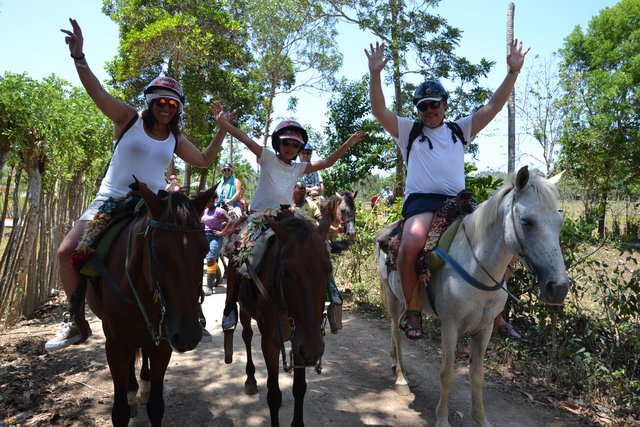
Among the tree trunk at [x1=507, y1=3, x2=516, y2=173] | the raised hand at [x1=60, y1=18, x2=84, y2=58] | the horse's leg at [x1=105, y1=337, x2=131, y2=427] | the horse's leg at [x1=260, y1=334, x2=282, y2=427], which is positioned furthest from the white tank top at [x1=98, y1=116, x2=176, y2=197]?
the tree trunk at [x1=507, y1=3, x2=516, y2=173]

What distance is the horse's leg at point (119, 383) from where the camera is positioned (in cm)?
326

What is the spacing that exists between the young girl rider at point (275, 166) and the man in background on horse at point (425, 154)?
917 mm

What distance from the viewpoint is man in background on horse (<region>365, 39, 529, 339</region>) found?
161 inches

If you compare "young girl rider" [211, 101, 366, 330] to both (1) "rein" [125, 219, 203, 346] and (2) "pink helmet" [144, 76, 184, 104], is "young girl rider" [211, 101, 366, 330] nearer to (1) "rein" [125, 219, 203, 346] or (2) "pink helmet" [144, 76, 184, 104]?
(2) "pink helmet" [144, 76, 184, 104]

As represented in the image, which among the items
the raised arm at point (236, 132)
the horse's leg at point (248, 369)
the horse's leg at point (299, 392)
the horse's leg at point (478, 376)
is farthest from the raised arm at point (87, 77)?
the horse's leg at point (478, 376)

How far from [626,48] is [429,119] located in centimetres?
2012

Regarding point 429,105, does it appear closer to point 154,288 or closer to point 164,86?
point 164,86

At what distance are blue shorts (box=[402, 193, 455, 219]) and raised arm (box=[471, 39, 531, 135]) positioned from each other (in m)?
0.83

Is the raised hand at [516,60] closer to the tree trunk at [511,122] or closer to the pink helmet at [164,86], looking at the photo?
the pink helmet at [164,86]

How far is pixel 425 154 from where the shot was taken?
169 inches

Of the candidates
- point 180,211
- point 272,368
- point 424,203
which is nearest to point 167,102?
point 180,211

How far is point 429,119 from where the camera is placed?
4410 mm

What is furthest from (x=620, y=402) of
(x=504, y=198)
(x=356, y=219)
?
(x=356, y=219)

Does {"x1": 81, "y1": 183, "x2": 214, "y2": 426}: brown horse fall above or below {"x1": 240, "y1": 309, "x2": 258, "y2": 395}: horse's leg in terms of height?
above
